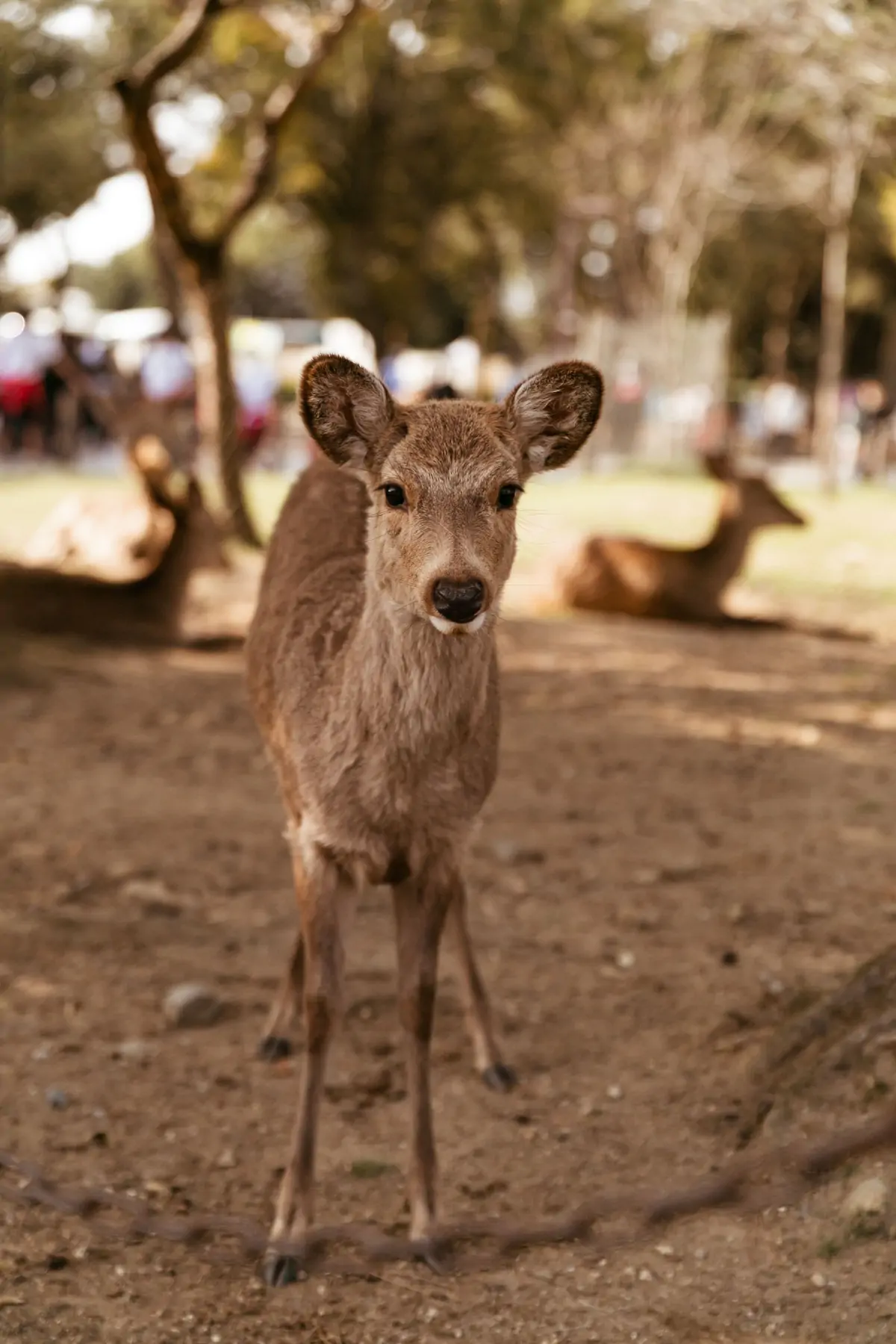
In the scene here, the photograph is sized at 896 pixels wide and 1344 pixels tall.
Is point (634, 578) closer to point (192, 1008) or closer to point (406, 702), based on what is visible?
point (192, 1008)

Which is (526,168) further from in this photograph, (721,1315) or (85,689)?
(721,1315)

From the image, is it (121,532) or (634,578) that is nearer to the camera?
(121,532)

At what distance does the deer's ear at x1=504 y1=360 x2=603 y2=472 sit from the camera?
369 cm

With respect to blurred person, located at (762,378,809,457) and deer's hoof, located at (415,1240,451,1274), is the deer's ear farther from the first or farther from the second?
blurred person, located at (762,378,809,457)

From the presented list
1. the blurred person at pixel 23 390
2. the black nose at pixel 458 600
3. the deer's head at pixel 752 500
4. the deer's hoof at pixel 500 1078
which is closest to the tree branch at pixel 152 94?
the deer's head at pixel 752 500

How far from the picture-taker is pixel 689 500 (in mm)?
19828

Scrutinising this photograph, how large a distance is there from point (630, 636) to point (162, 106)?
13577 millimetres

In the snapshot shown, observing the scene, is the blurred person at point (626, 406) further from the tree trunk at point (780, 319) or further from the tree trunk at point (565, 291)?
the tree trunk at point (780, 319)

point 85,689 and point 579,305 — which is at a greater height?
point 579,305

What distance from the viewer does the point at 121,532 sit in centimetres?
1087

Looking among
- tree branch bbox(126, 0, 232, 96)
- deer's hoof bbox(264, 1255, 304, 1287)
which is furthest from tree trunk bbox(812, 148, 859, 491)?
deer's hoof bbox(264, 1255, 304, 1287)

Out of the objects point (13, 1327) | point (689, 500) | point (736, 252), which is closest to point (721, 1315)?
point (13, 1327)

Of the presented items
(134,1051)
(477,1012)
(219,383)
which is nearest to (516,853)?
(477,1012)

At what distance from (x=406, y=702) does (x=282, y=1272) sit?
123cm
